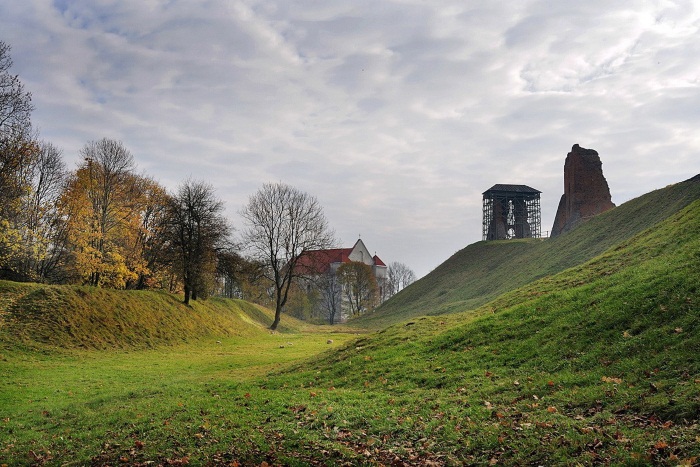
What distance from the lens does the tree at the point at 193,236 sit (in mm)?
42344

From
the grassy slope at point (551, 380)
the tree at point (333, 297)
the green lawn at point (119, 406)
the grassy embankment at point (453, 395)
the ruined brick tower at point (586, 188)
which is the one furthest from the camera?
the tree at point (333, 297)

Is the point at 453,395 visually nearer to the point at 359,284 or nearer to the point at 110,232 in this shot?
the point at 110,232

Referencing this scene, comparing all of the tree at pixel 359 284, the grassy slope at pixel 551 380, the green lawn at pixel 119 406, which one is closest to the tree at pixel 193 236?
the green lawn at pixel 119 406

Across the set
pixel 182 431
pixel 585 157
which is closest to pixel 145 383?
pixel 182 431

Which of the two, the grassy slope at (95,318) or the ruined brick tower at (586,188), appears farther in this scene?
the ruined brick tower at (586,188)

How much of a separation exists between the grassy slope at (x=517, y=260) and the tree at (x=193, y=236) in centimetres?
2265

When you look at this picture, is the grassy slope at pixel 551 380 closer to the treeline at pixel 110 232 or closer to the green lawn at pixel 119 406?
the green lawn at pixel 119 406

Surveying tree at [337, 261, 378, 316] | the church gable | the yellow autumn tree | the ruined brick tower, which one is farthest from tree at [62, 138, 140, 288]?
the church gable

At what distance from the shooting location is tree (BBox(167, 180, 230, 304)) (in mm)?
42344

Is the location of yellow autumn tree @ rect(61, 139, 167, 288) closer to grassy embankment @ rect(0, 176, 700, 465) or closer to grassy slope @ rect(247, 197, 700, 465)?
grassy embankment @ rect(0, 176, 700, 465)

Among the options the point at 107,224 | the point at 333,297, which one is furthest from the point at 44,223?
the point at 333,297

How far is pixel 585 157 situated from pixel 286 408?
71.5m

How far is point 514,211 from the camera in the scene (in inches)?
3681

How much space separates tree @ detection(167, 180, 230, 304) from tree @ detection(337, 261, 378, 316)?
47.2m
